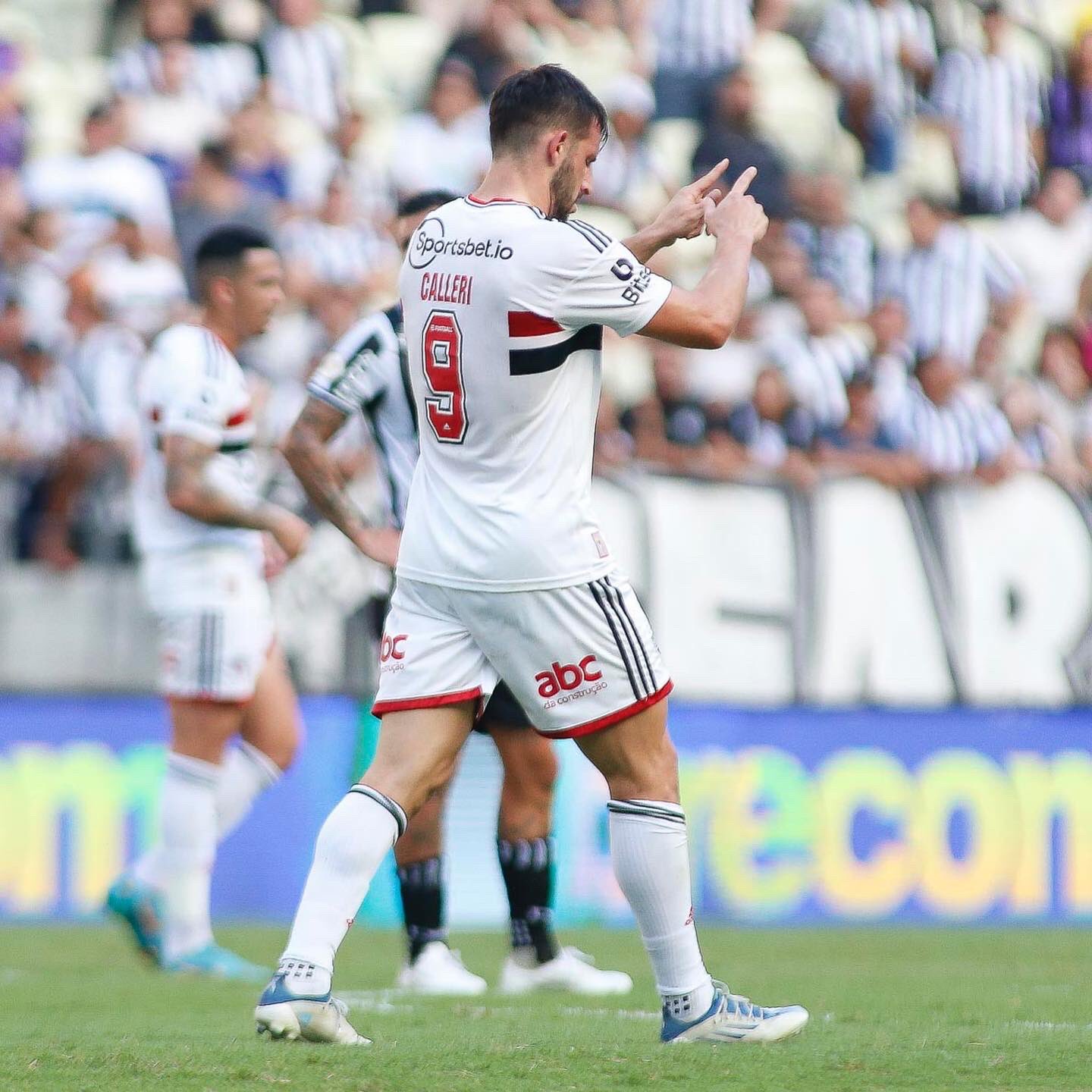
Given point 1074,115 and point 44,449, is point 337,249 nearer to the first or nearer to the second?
point 44,449

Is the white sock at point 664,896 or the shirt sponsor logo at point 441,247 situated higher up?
the shirt sponsor logo at point 441,247

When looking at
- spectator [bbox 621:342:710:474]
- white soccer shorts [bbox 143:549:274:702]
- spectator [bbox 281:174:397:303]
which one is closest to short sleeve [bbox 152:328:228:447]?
white soccer shorts [bbox 143:549:274:702]

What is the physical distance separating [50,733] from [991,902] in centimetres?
474

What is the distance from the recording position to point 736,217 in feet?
14.5

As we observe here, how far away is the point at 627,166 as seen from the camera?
12.7m

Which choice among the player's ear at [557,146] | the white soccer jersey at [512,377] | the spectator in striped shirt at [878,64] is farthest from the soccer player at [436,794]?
the spectator in striped shirt at [878,64]

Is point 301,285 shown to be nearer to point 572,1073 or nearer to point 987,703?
point 987,703

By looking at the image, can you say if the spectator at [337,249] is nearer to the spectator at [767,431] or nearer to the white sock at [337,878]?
the spectator at [767,431]

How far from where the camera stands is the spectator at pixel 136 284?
10.8 m

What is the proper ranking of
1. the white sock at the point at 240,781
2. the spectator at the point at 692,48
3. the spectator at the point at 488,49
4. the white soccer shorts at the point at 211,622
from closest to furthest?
the white soccer shorts at the point at 211,622, the white sock at the point at 240,781, the spectator at the point at 488,49, the spectator at the point at 692,48

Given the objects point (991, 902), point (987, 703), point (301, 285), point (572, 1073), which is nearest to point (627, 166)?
point (301, 285)

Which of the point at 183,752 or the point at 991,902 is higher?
the point at 183,752

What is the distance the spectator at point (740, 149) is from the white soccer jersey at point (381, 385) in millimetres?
7157

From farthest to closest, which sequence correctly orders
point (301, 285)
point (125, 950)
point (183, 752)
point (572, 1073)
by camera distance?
point (301, 285), point (125, 950), point (183, 752), point (572, 1073)
